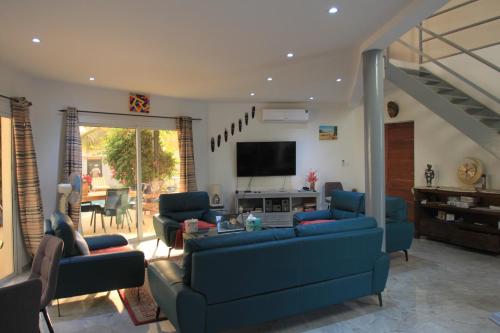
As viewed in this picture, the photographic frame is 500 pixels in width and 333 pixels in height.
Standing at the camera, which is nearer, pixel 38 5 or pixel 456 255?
pixel 38 5

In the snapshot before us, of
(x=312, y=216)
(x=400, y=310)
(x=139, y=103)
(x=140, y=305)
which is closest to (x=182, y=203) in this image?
(x=139, y=103)

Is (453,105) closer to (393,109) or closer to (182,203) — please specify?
(393,109)

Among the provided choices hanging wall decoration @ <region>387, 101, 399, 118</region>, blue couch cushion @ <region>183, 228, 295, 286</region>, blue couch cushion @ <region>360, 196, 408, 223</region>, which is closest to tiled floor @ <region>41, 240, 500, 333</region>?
blue couch cushion @ <region>360, 196, 408, 223</region>

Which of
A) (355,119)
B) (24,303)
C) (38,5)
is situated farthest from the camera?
(355,119)

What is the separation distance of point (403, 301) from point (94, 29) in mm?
4048

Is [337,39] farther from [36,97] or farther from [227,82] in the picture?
[36,97]

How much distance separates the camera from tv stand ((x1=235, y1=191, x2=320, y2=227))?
7285 mm

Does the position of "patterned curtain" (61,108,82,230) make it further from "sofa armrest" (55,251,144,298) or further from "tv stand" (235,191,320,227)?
"tv stand" (235,191,320,227)

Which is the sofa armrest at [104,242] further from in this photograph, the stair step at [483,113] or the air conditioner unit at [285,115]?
Answer: the stair step at [483,113]

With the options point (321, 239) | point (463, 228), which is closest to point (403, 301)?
point (321, 239)

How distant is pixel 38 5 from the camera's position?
2.67 meters

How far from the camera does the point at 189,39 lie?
354 cm

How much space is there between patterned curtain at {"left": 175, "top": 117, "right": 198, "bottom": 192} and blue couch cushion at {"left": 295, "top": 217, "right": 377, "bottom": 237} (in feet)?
13.2

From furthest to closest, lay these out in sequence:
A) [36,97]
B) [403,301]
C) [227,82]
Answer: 1. [227,82]
2. [36,97]
3. [403,301]
